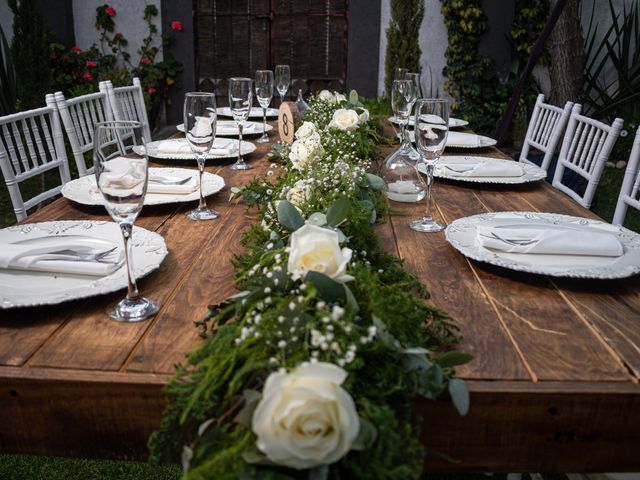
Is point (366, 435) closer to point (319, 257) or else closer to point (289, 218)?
point (319, 257)

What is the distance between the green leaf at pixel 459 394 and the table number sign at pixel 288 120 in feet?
5.27

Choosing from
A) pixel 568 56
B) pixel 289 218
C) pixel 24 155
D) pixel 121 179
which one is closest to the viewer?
pixel 121 179

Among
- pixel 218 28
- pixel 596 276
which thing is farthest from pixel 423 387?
pixel 218 28

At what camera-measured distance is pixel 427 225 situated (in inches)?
59.1

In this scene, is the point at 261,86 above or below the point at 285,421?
above

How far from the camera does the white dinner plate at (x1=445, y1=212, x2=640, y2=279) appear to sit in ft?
3.67

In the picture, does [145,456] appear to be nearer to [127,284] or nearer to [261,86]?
[127,284]

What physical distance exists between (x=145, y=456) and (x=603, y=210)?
14.8 ft

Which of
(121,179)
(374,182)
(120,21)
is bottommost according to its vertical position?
(374,182)

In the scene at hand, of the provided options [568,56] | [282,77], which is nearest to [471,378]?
[282,77]

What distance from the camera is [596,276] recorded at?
1104 mm

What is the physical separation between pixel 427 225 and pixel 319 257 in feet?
2.42

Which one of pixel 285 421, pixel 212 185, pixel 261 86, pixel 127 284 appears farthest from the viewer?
pixel 261 86

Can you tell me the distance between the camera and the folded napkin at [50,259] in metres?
1.06
